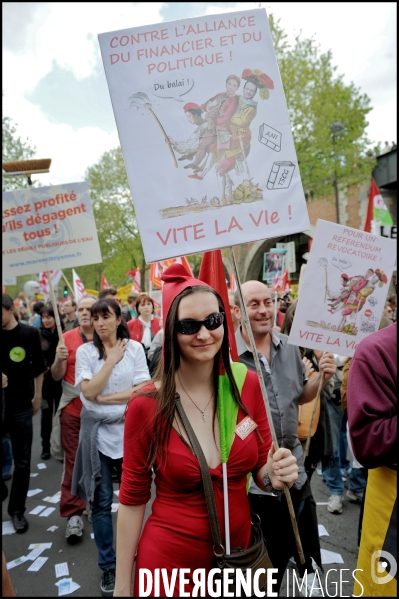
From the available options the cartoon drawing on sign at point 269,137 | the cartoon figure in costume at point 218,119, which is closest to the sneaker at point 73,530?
the cartoon figure in costume at point 218,119

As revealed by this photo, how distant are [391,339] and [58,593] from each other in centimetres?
303

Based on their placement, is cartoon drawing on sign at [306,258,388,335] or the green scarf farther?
cartoon drawing on sign at [306,258,388,335]

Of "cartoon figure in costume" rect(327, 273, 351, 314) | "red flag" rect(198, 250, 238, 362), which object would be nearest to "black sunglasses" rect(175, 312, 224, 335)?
"red flag" rect(198, 250, 238, 362)

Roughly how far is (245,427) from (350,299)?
143 centimetres

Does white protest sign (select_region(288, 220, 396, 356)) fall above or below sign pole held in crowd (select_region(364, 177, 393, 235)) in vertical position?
below

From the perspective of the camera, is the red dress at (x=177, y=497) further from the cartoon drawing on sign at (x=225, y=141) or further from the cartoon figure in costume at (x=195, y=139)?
the cartoon figure in costume at (x=195, y=139)

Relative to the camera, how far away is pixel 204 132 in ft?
6.45

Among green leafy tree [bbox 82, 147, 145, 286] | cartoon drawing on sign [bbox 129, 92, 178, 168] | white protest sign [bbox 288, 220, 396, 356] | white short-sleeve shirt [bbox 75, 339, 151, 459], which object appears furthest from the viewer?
green leafy tree [bbox 82, 147, 145, 286]

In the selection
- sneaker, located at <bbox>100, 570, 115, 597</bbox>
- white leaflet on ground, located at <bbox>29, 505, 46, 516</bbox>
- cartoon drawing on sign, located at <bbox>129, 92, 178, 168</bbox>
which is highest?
cartoon drawing on sign, located at <bbox>129, 92, 178, 168</bbox>

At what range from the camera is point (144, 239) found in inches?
74.7

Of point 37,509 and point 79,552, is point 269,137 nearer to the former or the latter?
point 79,552

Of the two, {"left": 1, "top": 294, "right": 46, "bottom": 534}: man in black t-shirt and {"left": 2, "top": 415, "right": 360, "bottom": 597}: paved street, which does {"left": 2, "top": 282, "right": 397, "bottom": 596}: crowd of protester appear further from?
{"left": 2, "top": 415, "right": 360, "bottom": 597}: paved street

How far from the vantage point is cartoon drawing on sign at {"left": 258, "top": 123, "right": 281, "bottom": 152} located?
1920 millimetres

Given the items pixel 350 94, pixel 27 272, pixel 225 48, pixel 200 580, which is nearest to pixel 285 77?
pixel 350 94
